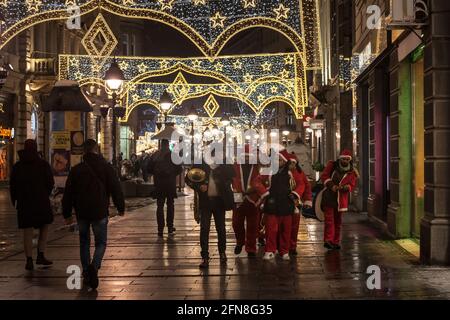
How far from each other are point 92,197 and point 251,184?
3485 mm

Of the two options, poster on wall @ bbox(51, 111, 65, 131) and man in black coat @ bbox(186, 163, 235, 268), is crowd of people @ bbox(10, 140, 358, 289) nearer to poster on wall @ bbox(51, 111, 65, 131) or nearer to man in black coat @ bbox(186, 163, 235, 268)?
man in black coat @ bbox(186, 163, 235, 268)

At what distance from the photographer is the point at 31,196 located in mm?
11922

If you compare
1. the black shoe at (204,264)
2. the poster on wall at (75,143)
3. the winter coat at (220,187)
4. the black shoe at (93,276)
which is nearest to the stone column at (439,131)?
the winter coat at (220,187)

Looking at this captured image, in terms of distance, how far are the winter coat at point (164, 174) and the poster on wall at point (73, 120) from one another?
2.85 meters

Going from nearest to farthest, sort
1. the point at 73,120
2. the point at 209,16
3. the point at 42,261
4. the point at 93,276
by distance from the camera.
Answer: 1. the point at 93,276
2. the point at 42,261
3. the point at 73,120
4. the point at 209,16

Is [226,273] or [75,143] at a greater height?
[75,143]

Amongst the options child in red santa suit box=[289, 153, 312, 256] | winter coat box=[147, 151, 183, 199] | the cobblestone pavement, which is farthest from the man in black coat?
winter coat box=[147, 151, 183, 199]

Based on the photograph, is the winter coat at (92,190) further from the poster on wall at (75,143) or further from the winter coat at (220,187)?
the poster on wall at (75,143)

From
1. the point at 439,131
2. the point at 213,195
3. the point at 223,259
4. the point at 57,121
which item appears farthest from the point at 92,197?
the point at 57,121

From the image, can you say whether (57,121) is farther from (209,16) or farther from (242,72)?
(242,72)

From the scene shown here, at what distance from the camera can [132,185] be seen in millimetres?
31781

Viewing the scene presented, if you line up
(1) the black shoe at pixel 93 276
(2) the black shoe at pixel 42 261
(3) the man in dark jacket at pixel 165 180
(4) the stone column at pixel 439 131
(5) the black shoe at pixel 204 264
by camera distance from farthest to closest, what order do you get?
(3) the man in dark jacket at pixel 165 180, (2) the black shoe at pixel 42 261, (5) the black shoe at pixel 204 264, (4) the stone column at pixel 439 131, (1) the black shoe at pixel 93 276

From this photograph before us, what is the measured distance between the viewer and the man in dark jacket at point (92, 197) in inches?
399

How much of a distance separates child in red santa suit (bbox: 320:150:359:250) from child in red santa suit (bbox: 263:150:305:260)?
1.07 meters
